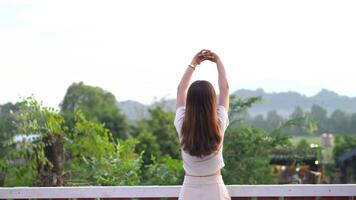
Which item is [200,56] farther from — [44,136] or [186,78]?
[44,136]

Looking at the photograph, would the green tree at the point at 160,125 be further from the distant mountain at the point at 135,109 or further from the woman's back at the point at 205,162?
the woman's back at the point at 205,162

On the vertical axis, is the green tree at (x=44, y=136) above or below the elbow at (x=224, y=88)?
below

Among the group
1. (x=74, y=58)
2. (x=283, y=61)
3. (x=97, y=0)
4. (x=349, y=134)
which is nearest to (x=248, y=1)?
(x=97, y=0)

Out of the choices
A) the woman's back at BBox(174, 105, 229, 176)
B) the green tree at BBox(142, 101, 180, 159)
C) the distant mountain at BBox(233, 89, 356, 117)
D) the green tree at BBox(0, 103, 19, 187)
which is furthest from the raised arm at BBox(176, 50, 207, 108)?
the distant mountain at BBox(233, 89, 356, 117)

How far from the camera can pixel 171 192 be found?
349cm

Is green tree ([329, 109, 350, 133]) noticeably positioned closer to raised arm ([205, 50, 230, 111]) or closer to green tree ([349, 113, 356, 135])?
green tree ([349, 113, 356, 135])

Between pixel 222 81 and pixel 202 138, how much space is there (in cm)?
37

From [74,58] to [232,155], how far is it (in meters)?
14.0

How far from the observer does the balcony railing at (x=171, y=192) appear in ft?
11.1

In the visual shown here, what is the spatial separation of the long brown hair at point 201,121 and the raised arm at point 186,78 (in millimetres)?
220

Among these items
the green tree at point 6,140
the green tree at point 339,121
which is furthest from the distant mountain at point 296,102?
the green tree at point 6,140

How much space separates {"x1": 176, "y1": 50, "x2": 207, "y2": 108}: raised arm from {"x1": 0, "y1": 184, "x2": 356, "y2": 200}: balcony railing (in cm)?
79

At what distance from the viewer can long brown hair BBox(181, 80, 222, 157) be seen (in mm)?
2621

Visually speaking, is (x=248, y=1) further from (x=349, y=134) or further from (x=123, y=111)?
(x=123, y=111)
